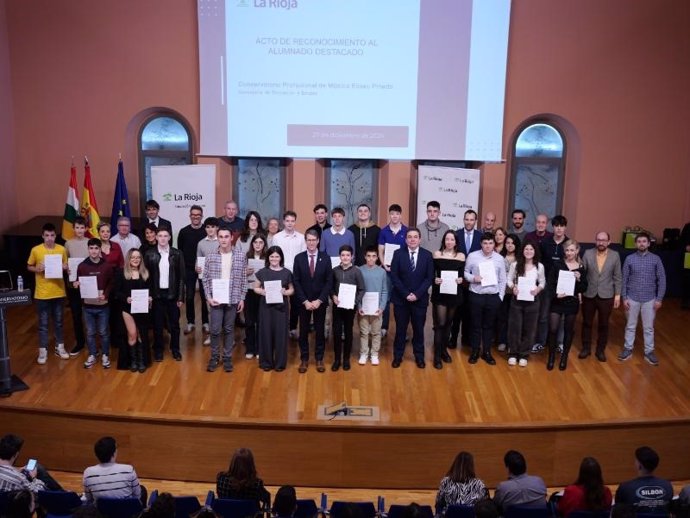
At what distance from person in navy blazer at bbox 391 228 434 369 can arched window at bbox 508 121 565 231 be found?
3.90 meters

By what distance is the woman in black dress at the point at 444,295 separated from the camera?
22.0 feet

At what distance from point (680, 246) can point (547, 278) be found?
148 inches

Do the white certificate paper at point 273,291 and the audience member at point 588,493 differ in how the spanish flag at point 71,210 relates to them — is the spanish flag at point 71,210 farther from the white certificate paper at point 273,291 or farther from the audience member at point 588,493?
the audience member at point 588,493

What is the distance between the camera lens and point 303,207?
9.81m

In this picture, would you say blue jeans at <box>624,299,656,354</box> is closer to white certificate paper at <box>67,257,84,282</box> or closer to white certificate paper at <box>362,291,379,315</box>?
white certificate paper at <box>362,291,379,315</box>

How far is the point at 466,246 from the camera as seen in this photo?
714cm

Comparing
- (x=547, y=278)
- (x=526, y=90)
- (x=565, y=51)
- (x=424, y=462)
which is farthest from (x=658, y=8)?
(x=424, y=462)

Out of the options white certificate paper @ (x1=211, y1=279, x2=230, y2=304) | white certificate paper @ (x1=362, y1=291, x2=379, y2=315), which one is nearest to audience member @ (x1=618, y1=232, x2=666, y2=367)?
white certificate paper @ (x1=362, y1=291, x2=379, y2=315)

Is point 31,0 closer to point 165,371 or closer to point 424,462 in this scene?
point 165,371

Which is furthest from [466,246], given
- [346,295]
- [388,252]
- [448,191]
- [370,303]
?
[448,191]

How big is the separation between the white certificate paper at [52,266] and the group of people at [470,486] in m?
2.53

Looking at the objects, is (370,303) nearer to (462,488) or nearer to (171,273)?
(171,273)

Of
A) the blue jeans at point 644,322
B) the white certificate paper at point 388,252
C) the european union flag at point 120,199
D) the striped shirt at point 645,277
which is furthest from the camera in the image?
the european union flag at point 120,199

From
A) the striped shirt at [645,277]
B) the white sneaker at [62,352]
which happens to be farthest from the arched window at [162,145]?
the striped shirt at [645,277]
